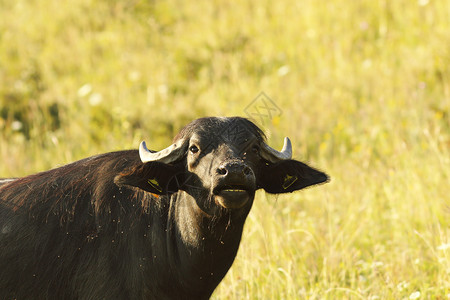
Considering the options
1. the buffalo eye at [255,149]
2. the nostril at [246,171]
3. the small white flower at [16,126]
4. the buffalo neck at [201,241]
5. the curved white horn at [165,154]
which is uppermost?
the small white flower at [16,126]

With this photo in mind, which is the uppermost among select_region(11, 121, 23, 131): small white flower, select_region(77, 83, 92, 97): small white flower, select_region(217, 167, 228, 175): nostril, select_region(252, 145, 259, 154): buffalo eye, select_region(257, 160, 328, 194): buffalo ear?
select_region(77, 83, 92, 97): small white flower

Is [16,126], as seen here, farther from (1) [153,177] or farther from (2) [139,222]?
(1) [153,177]

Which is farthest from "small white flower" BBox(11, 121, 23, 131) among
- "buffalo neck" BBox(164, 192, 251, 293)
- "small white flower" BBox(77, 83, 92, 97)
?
"buffalo neck" BBox(164, 192, 251, 293)

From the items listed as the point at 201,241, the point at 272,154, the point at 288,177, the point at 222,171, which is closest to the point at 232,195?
the point at 222,171

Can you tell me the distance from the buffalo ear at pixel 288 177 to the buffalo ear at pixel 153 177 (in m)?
0.57

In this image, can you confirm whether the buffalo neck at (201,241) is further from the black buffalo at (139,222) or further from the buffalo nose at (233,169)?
Answer: the buffalo nose at (233,169)

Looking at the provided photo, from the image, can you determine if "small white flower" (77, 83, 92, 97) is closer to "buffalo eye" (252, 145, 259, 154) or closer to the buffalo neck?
the buffalo neck

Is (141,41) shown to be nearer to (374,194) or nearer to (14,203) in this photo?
(374,194)

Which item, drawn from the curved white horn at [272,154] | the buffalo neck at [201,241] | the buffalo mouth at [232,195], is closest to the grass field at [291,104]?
the curved white horn at [272,154]

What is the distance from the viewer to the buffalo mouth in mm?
3752

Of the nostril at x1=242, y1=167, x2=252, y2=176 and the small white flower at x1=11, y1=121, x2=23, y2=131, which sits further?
the small white flower at x1=11, y1=121, x2=23, y2=131

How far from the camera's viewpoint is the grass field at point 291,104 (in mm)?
5543

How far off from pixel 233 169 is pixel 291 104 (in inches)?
261

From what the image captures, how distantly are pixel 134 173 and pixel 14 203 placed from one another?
92 cm
